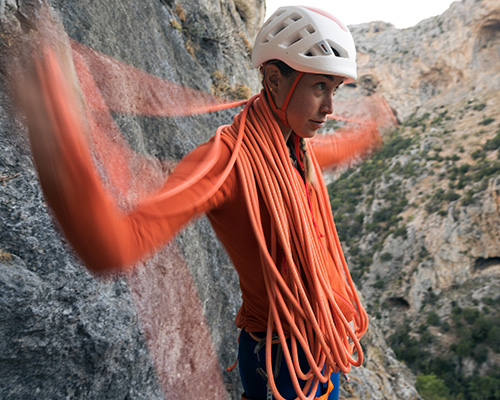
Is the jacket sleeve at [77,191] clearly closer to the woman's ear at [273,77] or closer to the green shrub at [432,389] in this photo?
the woman's ear at [273,77]

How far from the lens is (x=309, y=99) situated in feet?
3.96

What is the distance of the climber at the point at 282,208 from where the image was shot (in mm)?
1046

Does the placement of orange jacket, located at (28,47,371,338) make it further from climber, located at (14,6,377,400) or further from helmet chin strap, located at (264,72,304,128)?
helmet chin strap, located at (264,72,304,128)

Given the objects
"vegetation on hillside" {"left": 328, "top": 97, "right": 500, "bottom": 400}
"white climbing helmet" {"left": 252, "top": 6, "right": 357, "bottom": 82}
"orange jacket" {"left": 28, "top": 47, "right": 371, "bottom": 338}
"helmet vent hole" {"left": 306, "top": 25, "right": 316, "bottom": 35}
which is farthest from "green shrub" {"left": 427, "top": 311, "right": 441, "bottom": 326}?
"orange jacket" {"left": 28, "top": 47, "right": 371, "bottom": 338}

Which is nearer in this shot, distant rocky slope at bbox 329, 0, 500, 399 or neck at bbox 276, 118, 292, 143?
neck at bbox 276, 118, 292, 143

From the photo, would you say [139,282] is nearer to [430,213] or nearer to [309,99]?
[309,99]

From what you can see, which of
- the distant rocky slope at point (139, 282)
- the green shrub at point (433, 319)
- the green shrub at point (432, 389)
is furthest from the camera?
the green shrub at point (433, 319)

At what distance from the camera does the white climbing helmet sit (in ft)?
3.77

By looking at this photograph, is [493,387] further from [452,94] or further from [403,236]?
[452,94]

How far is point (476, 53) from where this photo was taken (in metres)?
43.2

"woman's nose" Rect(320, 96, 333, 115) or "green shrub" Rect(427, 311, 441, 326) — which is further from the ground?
"woman's nose" Rect(320, 96, 333, 115)

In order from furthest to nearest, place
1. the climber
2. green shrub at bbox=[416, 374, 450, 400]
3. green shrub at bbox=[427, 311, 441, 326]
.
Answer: green shrub at bbox=[427, 311, 441, 326], green shrub at bbox=[416, 374, 450, 400], the climber

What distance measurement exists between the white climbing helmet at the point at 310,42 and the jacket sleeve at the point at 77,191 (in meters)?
0.68

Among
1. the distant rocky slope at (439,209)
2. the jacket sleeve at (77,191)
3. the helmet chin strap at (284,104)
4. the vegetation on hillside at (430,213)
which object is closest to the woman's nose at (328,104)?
the helmet chin strap at (284,104)
